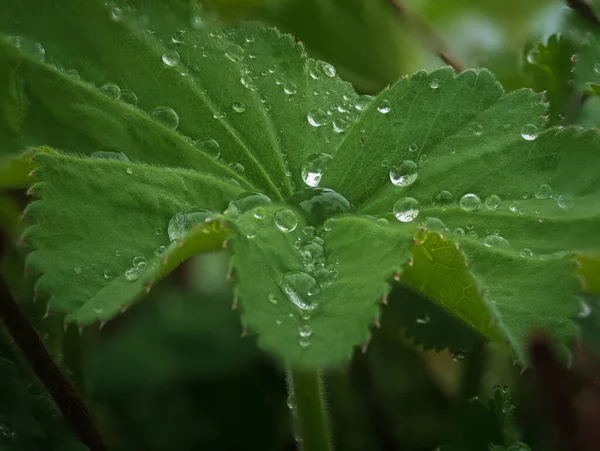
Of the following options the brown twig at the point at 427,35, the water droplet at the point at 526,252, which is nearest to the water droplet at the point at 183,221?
the water droplet at the point at 526,252

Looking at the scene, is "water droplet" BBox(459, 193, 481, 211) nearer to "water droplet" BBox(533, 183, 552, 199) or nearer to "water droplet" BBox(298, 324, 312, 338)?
"water droplet" BBox(533, 183, 552, 199)

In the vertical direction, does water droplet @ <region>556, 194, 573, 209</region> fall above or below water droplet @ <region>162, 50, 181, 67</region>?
below

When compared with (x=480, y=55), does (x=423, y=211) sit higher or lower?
lower

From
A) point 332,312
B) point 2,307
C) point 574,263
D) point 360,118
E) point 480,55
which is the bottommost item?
point 2,307

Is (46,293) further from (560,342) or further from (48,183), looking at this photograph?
(560,342)

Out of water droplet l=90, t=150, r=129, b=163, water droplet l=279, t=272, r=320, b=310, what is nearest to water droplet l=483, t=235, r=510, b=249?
water droplet l=279, t=272, r=320, b=310

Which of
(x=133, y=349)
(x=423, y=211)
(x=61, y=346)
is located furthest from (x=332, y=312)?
(x=133, y=349)

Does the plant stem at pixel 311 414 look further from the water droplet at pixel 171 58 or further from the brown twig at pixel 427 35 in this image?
the brown twig at pixel 427 35
